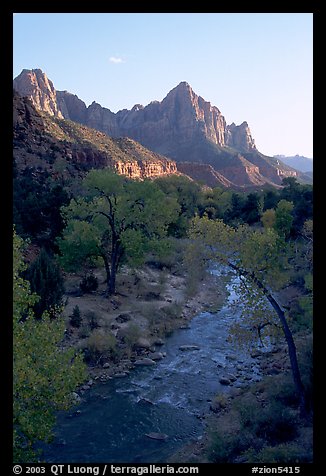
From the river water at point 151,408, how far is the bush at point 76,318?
3384 mm

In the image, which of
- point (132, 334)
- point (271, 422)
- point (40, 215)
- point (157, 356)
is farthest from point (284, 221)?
point (271, 422)

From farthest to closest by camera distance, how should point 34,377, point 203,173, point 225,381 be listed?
point 203,173
point 225,381
point 34,377

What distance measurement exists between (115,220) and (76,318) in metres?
5.55

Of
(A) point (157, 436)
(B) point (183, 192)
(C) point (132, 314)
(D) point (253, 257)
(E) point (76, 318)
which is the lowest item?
(A) point (157, 436)

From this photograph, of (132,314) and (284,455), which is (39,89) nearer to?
(132,314)

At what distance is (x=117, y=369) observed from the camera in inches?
539

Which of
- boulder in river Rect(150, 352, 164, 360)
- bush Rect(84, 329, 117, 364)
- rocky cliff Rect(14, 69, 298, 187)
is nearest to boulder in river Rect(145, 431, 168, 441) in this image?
bush Rect(84, 329, 117, 364)

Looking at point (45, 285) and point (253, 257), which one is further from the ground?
point (253, 257)

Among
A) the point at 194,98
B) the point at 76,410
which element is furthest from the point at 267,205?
the point at 194,98

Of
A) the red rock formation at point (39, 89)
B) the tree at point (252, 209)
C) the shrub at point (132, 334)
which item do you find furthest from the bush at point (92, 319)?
the red rock formation at point (39, 89)

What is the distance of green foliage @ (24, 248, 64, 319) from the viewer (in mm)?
15516

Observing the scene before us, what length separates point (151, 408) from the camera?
11.5 meters

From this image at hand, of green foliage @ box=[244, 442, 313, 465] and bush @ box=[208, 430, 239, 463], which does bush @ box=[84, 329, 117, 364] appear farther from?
green foliage @ box=[244, 442, 313, 465]

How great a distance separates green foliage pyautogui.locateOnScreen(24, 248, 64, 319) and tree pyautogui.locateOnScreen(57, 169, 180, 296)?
2.80 metres
